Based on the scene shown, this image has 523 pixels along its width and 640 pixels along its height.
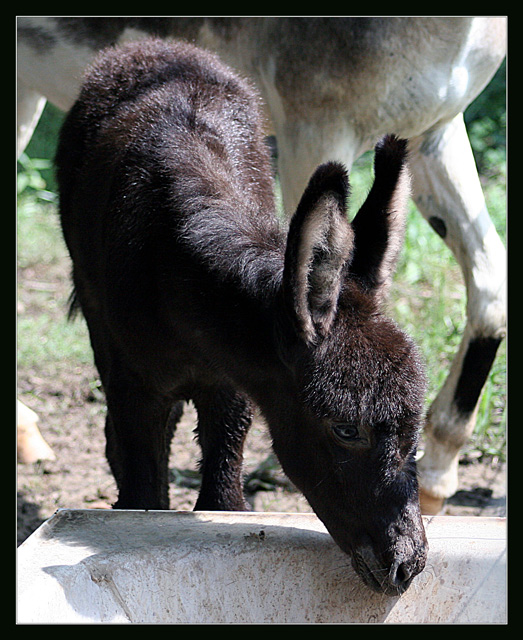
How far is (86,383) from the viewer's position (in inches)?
223

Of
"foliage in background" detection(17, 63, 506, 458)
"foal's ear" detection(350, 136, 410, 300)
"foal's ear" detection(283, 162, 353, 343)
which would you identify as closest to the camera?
"foal's ear" detection(283, 162, 353, 343)

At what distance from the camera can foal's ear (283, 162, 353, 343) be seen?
228cm

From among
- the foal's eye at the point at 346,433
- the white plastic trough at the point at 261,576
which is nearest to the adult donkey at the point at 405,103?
the white plastic trough at the point at 261,576

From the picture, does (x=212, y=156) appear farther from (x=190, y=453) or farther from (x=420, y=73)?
(x=190, y=453)

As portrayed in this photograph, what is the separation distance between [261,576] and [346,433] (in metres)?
0.61

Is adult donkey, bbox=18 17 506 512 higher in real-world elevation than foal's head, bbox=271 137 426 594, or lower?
higher

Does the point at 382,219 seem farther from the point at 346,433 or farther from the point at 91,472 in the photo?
the point at 91,472

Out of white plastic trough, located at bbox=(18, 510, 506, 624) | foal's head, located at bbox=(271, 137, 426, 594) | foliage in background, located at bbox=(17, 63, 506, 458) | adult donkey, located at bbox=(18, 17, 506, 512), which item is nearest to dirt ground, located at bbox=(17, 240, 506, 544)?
foliage in background, located at bbox=(17, 63, 506, 458)

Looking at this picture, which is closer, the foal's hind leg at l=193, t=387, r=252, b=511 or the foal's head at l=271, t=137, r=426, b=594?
the foal's head at l=271, t=137, r=426, b=594

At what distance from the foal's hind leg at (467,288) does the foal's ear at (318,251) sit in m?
1.79

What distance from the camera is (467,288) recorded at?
4152mm

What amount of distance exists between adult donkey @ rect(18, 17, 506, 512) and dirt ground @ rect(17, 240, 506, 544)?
0.52 metres

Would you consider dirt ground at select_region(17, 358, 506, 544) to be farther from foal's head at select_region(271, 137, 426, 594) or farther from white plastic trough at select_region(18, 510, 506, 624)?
foal's head at select_region(271, 137, 426, 594)

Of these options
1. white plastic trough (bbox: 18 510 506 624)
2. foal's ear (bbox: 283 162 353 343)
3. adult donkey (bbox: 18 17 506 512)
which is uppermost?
adult donkey (bbox: 18 17 506 512)
